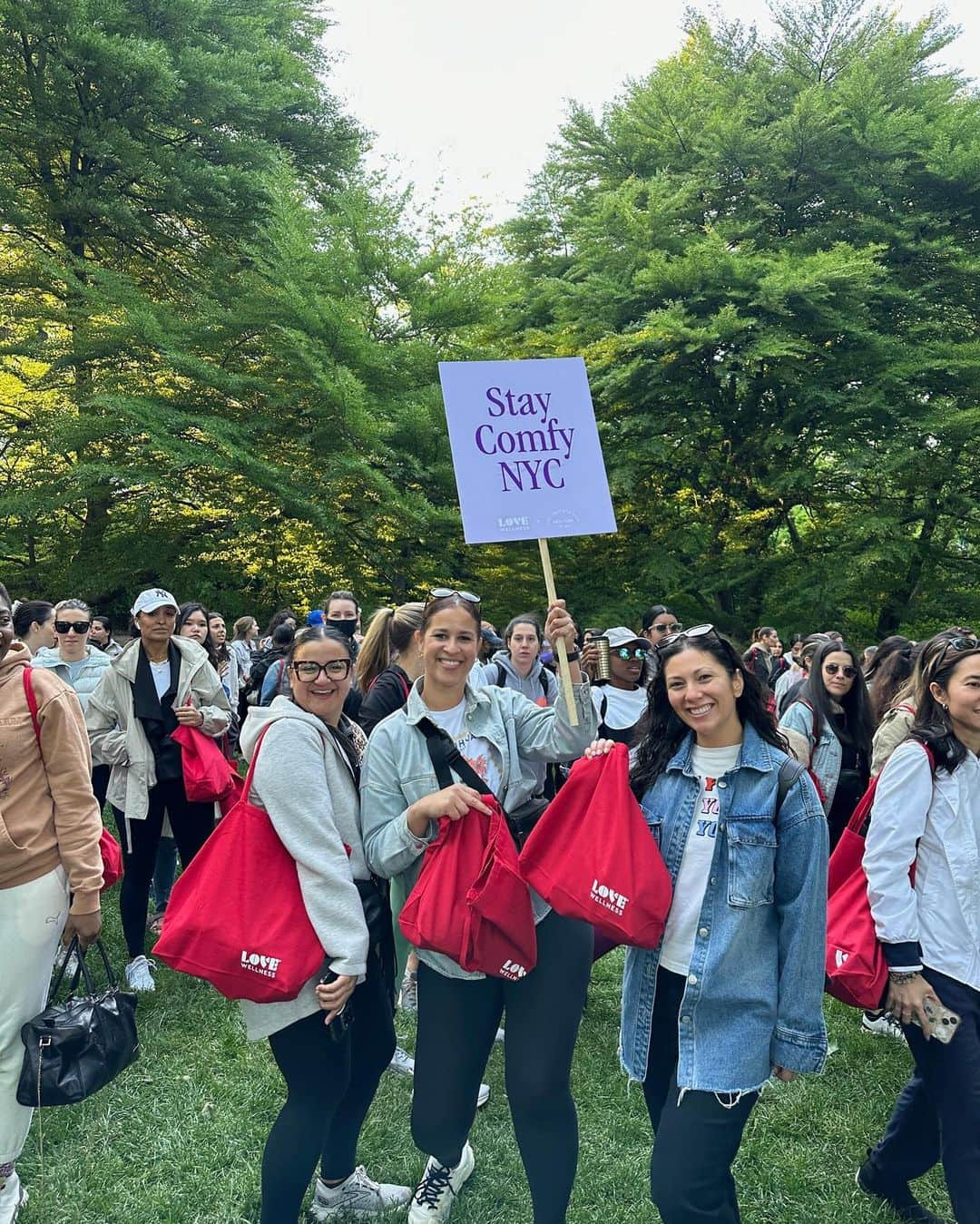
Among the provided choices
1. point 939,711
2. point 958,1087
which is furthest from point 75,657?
point 958,1087

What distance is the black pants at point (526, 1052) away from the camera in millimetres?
2674

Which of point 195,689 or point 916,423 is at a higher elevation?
point 916,423

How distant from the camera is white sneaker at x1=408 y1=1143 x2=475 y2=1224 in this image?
315cm

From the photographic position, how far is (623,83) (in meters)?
20.7

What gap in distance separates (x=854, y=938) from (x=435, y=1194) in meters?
1.79

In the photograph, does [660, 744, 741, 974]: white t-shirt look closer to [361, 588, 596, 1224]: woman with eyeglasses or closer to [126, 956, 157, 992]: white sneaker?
[361, 588, 596, 1224]: woman with eyeglasses

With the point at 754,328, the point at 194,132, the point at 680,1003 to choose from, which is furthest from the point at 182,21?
the point at 680,1003

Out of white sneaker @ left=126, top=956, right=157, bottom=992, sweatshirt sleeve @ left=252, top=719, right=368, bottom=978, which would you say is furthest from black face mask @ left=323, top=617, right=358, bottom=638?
sweatshirt sleeve @ left=252, top=719, right=368, bottom=978

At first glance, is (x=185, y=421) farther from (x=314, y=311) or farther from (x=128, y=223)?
(x=128, y=223)

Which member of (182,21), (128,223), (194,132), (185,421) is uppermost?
(182,21)

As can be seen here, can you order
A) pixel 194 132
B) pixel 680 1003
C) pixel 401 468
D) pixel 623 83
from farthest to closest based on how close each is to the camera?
pixel 623 83
pixel 194 132
pixel 401 468
pixel 680 1003

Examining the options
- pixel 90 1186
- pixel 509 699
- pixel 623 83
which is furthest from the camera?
pixel 623 83

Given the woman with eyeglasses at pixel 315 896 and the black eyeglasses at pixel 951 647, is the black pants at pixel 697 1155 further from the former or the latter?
the black eyeglasses at pixel 951 647

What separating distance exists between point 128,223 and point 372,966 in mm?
17890
